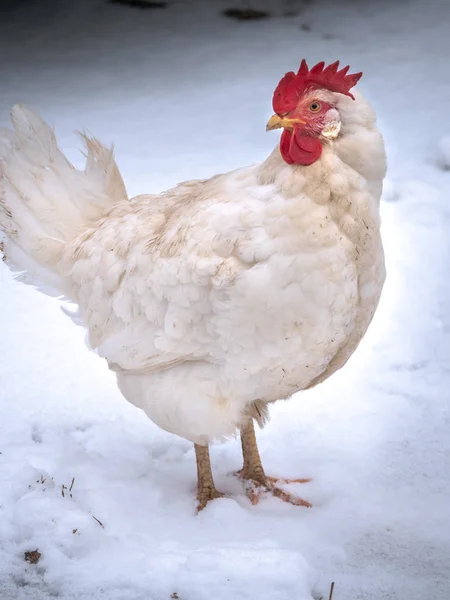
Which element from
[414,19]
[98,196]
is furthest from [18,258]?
[414,19]

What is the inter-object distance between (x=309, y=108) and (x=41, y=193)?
1530mm

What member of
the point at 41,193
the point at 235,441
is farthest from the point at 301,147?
the point at 235,441

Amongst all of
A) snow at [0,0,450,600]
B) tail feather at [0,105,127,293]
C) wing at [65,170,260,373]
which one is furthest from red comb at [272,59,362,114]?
snow at [0,0,450,600]

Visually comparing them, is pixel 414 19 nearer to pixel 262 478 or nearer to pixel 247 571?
pixel 262 478

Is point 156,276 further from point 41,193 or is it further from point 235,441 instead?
point 235,441

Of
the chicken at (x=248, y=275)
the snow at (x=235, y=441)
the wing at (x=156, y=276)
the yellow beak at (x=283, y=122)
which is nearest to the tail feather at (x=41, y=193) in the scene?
the chicken at (x=248, y=275)

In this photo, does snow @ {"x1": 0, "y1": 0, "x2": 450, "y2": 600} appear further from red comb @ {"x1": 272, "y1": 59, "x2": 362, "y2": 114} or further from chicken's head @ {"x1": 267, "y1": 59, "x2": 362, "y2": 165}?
red comb @ {"x1": 272, "y1": 59, "x2": 362, "y2": 114}

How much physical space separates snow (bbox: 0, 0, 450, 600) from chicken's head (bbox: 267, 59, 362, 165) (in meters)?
1.46

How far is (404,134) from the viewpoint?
612cm

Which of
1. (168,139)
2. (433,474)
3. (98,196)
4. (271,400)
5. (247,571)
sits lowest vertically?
(247,571)

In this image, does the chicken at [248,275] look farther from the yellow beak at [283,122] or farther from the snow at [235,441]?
the snow at [235,441]

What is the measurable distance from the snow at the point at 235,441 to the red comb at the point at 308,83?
1.62m

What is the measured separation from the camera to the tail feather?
3766 millimetres

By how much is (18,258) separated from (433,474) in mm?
2159
